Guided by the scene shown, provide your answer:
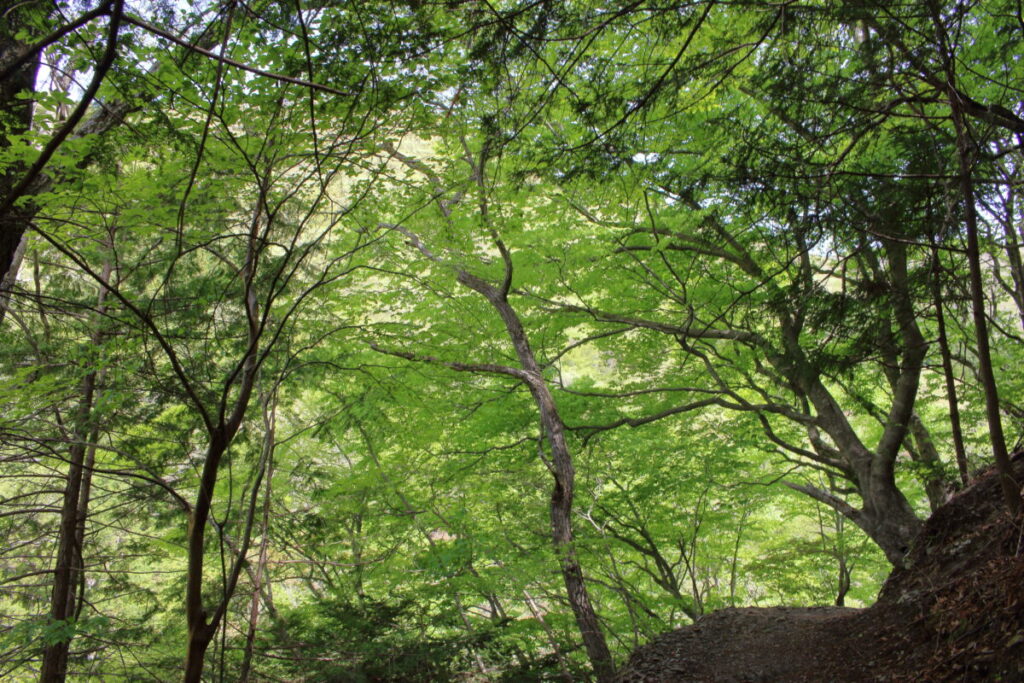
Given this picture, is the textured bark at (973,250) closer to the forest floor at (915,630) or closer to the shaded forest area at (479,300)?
the shaded forest area at (479,300)

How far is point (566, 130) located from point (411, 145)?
4205 millimetres

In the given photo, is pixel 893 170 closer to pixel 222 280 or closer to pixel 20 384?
pixel 222 280

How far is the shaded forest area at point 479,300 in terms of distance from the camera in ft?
9.79

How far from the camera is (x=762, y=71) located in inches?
141

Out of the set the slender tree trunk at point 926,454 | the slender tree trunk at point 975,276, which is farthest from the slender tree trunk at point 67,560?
the slender tree trunk at point 926,454

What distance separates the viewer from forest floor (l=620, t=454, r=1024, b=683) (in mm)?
3223

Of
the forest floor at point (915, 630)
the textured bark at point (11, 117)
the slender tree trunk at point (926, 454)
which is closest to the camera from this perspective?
the forest floor at point (915, 630)

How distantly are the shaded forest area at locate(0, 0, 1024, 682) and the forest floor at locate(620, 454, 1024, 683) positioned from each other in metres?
0.08

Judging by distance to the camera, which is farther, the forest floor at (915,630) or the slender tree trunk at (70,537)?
the slender tree trunk at (70,537)

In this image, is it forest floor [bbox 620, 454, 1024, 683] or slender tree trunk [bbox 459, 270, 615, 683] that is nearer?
forest floor [bbox 620, 454, 1024, 683]

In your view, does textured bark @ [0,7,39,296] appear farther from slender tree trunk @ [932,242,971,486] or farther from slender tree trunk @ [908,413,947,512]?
slender tree trunk @ [908,413,947,512]

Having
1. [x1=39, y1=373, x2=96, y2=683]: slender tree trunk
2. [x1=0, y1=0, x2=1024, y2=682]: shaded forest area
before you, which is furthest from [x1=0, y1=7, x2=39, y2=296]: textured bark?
[x1=39, y1=373, x2=96, y2=683]: slender tree trunk

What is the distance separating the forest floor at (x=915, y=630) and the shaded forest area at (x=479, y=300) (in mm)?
79

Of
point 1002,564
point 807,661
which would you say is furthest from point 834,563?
point 1002,564
